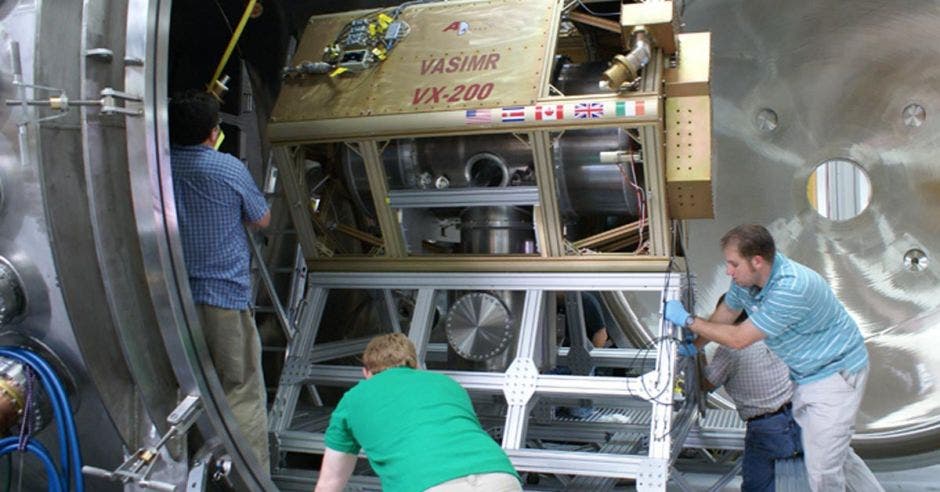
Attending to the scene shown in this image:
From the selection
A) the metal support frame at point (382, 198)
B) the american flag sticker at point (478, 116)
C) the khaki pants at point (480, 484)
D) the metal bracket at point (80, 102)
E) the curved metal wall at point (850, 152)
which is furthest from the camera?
the curved metal wall at point (850, 152)

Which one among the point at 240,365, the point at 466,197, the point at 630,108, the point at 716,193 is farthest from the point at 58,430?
the point at 716,193

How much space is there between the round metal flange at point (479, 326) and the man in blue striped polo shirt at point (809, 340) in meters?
0.99

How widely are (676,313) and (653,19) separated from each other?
45.6 inches

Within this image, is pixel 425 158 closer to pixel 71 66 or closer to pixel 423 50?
pixel 423 50

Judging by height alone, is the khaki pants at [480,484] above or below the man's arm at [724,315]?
below

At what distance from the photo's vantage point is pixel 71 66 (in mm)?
2605

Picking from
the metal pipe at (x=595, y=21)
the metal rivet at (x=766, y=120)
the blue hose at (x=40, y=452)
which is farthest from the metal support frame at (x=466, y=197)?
the metal rivet at (x=766, y=120)

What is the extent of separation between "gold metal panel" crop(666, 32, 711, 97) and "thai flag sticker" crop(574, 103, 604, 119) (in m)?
0.34

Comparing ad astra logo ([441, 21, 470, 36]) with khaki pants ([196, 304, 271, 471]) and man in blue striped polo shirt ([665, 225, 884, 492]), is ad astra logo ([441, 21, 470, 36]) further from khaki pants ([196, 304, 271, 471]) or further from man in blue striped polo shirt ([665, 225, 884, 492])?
khaki pants ([196, 304, 271, 471])

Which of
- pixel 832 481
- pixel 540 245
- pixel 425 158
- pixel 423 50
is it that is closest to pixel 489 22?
pixel 423 50

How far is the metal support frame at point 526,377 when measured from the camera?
3.31 metres

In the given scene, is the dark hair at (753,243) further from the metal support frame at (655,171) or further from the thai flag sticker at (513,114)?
the thai flag sticker at (513,114)

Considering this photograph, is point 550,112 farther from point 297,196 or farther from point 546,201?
point 297,196

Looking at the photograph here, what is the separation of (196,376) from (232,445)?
0.31 meters
